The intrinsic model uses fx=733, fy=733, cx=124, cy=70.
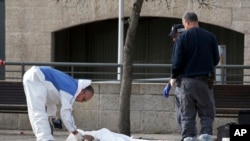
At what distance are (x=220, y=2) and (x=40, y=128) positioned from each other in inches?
510

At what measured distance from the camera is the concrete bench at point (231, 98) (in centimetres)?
1351

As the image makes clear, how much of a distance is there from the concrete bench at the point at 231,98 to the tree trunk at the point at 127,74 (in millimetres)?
1816

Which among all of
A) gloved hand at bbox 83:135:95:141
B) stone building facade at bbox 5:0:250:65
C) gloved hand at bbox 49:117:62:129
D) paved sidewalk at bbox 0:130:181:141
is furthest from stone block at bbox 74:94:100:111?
stone building facade at bbox 5:0:250:65

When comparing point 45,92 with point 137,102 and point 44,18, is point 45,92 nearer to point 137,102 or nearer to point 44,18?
point 137,102

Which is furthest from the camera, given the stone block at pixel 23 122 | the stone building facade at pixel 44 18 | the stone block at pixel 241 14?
the stone building facade at pixel 44 18

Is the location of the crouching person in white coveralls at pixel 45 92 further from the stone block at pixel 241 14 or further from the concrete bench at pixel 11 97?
the stone block at pixel 241 14

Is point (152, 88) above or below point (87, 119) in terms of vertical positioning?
above

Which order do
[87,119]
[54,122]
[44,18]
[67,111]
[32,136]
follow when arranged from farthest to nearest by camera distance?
[44,18] < [87,119] < [32,136] < [54,122] < [67,111]

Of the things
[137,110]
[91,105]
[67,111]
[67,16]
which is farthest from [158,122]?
[67,16]

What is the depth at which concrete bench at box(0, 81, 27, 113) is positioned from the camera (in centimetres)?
1404

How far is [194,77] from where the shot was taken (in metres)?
9.60

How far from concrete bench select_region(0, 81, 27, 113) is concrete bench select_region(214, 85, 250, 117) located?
3679mm

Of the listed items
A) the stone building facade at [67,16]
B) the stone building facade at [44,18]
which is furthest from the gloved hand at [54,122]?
the stone building facade at [44,18]

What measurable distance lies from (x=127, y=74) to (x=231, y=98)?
2.25 meters
